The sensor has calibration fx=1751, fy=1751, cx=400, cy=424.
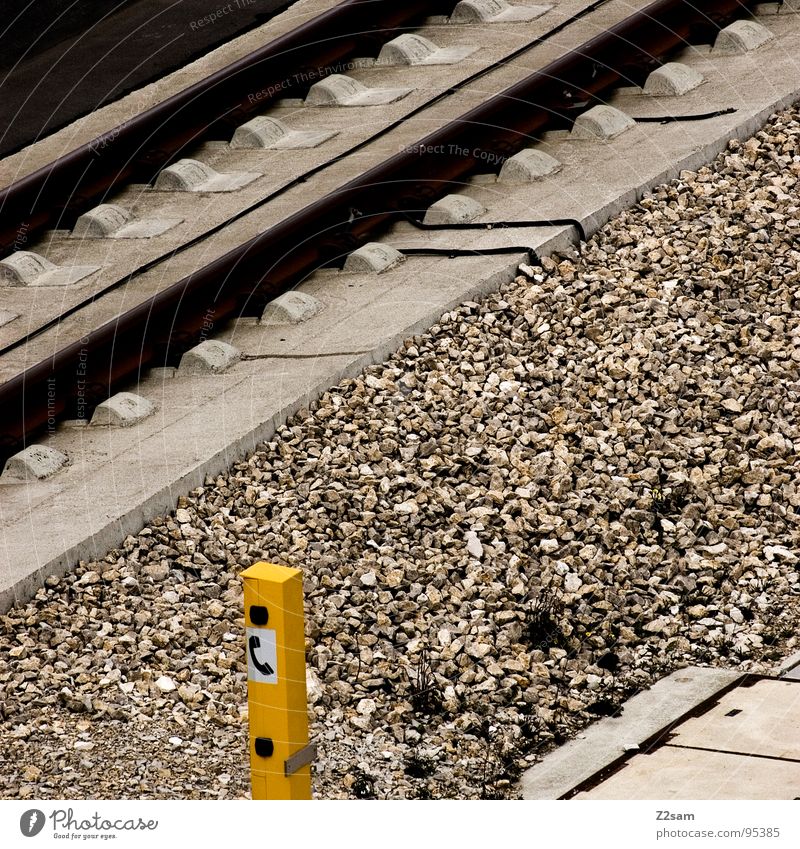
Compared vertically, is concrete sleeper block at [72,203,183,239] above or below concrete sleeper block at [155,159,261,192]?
below

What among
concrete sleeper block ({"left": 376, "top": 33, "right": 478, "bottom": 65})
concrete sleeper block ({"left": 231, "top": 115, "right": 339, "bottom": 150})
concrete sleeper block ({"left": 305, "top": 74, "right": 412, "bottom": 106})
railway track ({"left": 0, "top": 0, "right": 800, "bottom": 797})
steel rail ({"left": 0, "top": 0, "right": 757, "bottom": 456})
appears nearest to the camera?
railway track ({"left": 0, "top": 0, "right": 800, "bottom": 797})

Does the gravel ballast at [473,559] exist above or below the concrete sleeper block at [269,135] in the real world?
below

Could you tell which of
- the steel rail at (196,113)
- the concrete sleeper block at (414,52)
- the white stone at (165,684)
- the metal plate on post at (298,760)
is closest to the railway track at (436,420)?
the white stone at (165,684)

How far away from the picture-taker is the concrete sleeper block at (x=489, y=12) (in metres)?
13.5

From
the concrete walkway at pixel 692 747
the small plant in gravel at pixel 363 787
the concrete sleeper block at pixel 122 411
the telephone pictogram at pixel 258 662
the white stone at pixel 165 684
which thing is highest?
the telephone pictogram at pixel 258 662

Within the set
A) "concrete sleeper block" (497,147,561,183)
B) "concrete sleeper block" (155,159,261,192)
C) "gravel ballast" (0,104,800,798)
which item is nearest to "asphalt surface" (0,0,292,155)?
"concrete sleeper block" (155,159,261,192)

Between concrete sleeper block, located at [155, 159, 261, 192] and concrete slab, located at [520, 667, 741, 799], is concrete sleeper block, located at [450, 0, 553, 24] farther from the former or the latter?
concrete slab, located at [520, 667, 741, 799]

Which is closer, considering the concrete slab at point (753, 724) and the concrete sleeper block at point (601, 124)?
the concrete slab at point (753, 724)

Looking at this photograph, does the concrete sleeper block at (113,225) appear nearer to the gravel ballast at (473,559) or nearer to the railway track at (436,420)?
the railway track at (436,420)

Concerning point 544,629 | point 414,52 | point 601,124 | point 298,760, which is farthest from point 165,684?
point 414,52

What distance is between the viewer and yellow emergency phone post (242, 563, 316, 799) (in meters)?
5.13

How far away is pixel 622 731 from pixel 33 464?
342cm

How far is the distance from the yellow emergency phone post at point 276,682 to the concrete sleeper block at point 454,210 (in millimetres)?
5661

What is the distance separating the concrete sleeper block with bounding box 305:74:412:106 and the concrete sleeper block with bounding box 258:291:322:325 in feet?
10.3
